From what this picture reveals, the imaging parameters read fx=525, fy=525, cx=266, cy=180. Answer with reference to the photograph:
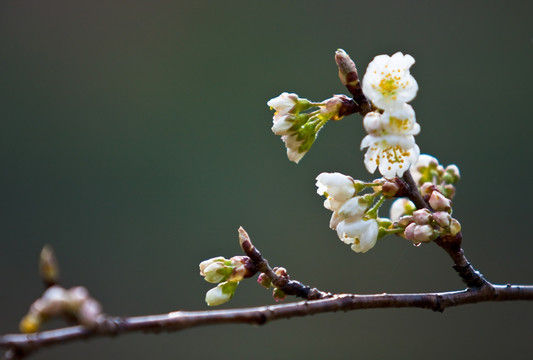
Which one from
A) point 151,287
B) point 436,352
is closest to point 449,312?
point 436,352

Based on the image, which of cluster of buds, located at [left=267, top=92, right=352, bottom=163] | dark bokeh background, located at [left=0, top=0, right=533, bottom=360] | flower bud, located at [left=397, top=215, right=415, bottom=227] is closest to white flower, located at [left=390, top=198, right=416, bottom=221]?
flower bud, located at [left=397, top=215, right=415, bottom=227]

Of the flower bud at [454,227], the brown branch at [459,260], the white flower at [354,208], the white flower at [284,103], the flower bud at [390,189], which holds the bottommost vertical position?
the brown branch at [459,260]

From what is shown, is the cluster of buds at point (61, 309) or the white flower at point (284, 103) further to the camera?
the white flower at point (284, 103)

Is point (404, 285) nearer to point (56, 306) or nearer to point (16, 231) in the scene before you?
point (16, 231)

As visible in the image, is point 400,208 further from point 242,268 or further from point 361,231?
point 242,268

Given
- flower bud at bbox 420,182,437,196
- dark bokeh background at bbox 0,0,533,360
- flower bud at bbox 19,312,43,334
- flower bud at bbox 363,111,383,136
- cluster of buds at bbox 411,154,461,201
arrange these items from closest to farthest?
flower bud at bbox 19,312,43,334 < flower bud at bbox 363,111,383,136 < flower bud at bbox 420,182,437,196 < cluster of buds at bbox 411,154,461,201 < dark bokeh background at bbox 0,0,533,360

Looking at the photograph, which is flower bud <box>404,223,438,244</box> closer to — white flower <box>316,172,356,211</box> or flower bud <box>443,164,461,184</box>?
white flower <box>316,172,356,211</box>

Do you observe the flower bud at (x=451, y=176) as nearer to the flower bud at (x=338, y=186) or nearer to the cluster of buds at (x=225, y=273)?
the flower bud at (x=338, y=186)

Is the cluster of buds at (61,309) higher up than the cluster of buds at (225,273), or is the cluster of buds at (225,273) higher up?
the cluster of buds at (61,309)

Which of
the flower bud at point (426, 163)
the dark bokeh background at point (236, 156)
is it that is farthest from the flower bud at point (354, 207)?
the dark bokeh background at point (236, 156)
